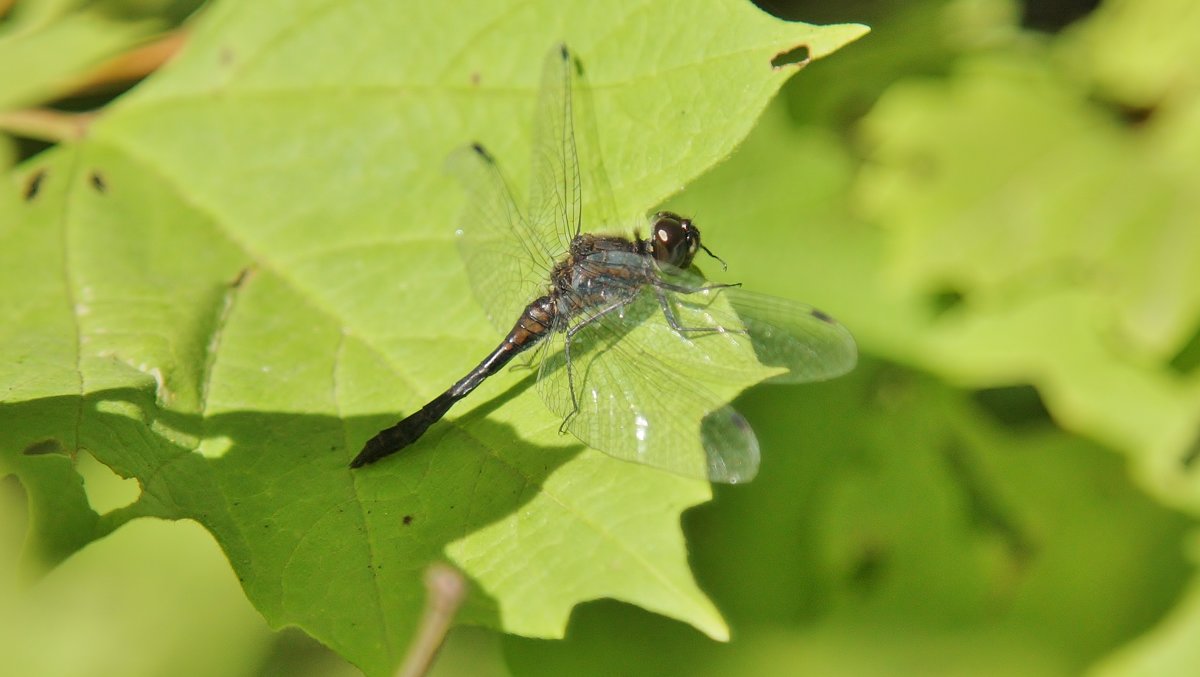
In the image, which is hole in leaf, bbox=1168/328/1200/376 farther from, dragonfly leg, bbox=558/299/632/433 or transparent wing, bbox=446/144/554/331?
transparent wing, bbox=446/144/554/331

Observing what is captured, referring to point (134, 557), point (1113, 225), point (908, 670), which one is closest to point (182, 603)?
point (134, 557)

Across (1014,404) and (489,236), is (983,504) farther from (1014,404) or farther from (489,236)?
(489,236)

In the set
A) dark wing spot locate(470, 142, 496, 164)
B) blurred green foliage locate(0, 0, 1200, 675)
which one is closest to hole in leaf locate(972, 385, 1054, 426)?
blurred green foliage locate(0, 0, 1200, 675)

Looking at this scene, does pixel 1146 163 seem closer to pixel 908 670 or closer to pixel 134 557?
pixel 908 670

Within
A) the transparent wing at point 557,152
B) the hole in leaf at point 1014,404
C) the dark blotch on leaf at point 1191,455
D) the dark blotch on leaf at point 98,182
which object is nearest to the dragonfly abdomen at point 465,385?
the transparent wing at point 557,152

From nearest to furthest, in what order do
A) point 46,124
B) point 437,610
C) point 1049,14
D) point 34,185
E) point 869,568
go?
1. point 437,610
2. point 34,185
3. point 46,124
4. point 869,568
5. point 1049,14

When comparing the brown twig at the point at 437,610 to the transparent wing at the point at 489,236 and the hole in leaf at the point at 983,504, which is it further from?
the hole in leaf at the point at 983,504

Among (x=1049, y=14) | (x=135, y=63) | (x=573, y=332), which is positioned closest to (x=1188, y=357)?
(x=1049, y=14)
